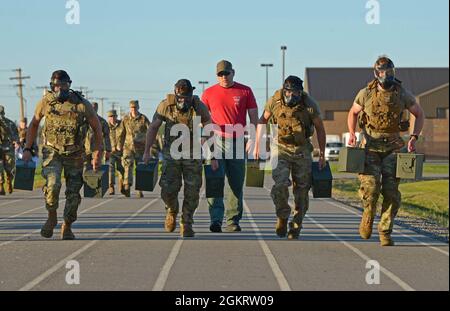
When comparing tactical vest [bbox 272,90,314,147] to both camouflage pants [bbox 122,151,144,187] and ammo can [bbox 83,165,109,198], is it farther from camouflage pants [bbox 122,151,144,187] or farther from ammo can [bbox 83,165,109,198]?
camouflage pants [bbox 122,151,144,187]

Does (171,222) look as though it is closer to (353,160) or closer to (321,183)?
(321,183)

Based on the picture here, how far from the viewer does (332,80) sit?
106m

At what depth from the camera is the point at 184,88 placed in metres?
13.0

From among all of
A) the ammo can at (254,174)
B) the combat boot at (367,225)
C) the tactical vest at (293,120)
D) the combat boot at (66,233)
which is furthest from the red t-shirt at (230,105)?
the combat boot at (66,233)

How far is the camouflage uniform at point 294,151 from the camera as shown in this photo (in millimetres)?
12805

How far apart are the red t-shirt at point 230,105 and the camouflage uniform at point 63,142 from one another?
71.1 inches

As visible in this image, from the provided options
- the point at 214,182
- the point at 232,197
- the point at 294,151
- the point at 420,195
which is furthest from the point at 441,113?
the point at 294,151

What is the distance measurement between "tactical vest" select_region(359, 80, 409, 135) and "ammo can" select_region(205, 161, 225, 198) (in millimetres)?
2190

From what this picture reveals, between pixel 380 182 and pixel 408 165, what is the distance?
483 millimetres

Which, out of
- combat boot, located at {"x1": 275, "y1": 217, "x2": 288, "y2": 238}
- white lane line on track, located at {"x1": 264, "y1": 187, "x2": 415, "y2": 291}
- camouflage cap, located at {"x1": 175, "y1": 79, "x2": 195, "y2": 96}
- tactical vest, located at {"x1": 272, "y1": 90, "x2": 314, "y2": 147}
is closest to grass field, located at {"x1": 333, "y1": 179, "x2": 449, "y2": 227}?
white lane line on track, located at {"x1": 264, "y1": 187, "x2": 415, "y2": 291}

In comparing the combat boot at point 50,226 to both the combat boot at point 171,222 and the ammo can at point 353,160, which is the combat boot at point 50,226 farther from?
the ammo can at point 353,160
